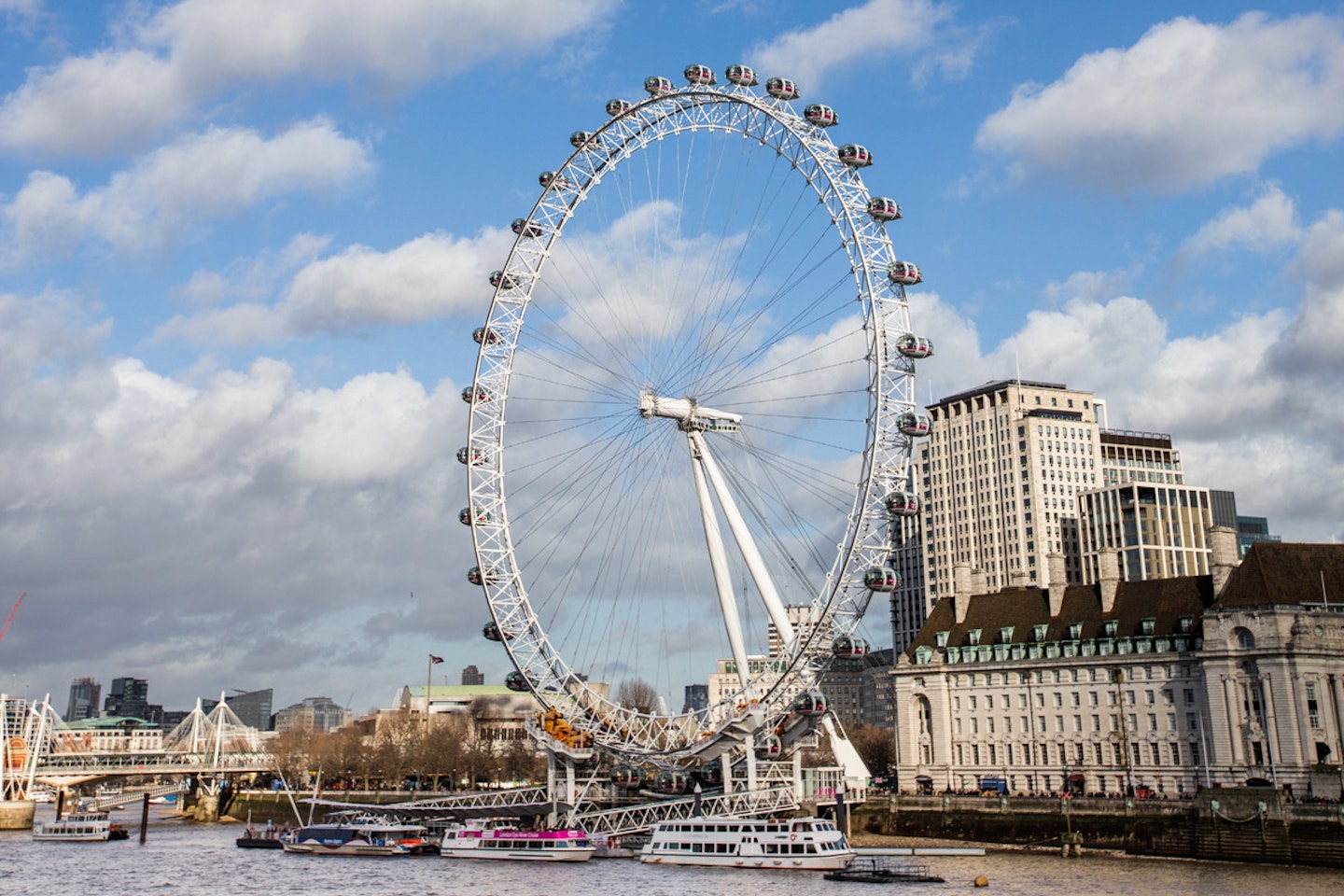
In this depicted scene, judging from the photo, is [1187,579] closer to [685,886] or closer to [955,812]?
[955,812]

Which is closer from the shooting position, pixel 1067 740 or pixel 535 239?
pixel 535 239

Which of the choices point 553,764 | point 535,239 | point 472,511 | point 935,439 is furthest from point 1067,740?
point 935,439

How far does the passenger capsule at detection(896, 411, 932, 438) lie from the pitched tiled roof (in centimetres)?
2788

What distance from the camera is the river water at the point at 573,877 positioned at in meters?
59.6

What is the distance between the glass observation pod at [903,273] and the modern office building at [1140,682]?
30.9 metres

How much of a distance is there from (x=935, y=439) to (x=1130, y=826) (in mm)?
119647

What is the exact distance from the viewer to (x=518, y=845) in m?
84.5

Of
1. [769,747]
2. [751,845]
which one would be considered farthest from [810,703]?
[751,845]

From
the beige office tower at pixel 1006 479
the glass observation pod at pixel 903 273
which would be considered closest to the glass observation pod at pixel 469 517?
the glass observation pod at pixel 903 273

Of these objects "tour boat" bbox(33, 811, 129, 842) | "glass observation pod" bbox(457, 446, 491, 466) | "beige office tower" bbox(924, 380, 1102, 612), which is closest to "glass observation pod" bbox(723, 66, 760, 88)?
"glass observation pod" bbox(457, 446, 491, 466)

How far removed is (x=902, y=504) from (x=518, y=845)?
3371 centimetres

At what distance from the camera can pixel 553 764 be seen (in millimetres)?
91062

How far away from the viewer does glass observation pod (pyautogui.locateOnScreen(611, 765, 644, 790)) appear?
297ft

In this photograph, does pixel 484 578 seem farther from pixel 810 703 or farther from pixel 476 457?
pixel 810 703
